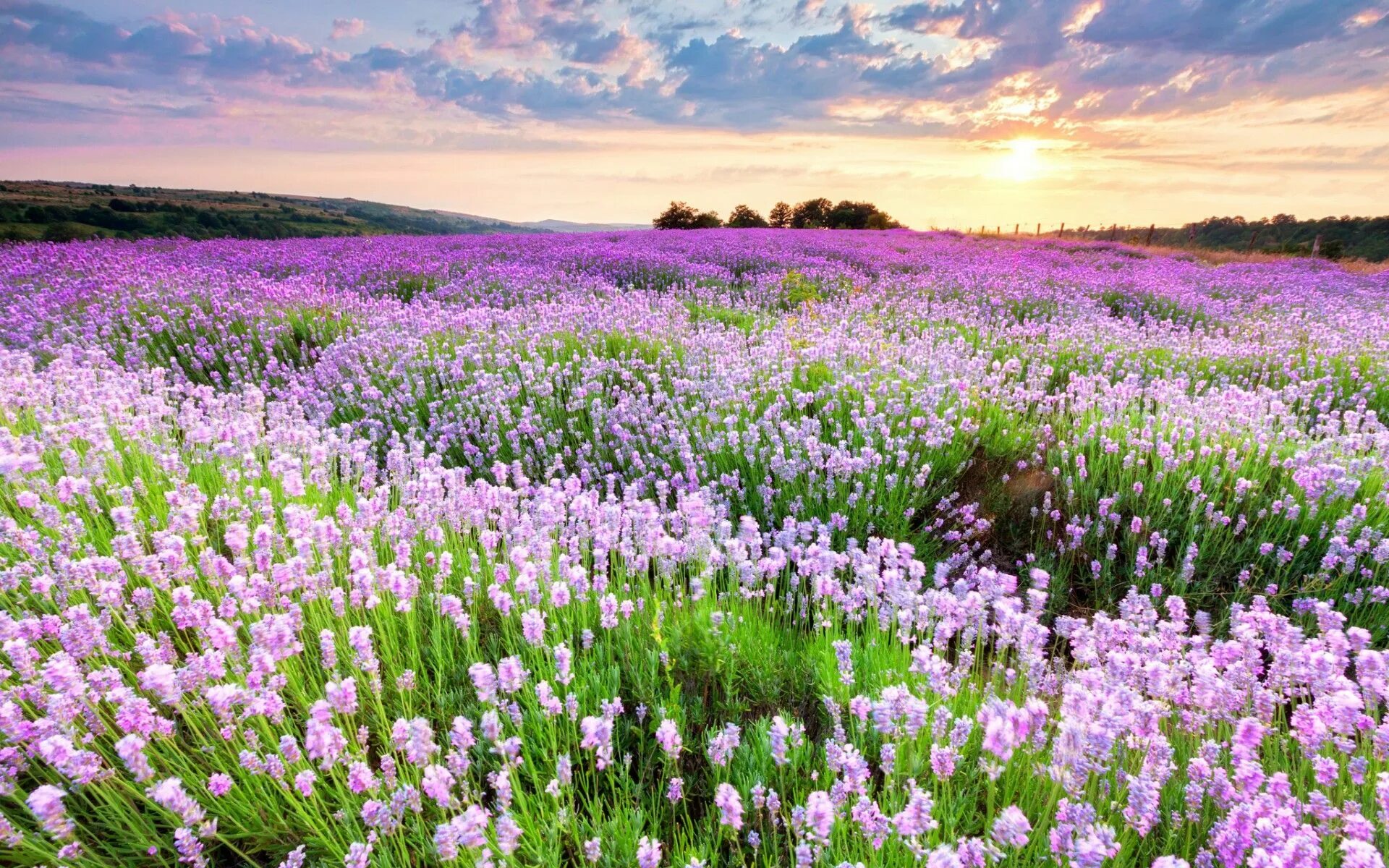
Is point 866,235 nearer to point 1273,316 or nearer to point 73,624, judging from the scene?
point 1273,316

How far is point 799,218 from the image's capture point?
37938 mm

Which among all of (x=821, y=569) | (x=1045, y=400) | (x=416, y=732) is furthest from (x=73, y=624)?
(x=1045, y=400)

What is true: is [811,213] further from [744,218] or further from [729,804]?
[729,804]

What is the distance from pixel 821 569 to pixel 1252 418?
4.00m

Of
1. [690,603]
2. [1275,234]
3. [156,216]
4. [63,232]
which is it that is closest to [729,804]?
[690,603]

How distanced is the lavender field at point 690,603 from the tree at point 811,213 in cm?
3130

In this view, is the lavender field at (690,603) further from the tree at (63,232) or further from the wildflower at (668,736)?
the tree at (63,232)

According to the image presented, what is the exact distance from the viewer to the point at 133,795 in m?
2.03

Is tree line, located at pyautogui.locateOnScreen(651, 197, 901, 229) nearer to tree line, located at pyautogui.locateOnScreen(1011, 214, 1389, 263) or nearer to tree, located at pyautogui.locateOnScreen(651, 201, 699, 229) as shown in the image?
tree, located at pyautogui.locateOnScreen(651, 201, 699, 229)

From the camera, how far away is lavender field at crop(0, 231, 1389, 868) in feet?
5.67

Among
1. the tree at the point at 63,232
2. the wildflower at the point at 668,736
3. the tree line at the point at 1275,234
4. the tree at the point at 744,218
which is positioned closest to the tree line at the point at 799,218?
the tree at the point at 744,218

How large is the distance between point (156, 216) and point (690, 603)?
46885 millimetres

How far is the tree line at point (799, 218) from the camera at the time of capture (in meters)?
34.9

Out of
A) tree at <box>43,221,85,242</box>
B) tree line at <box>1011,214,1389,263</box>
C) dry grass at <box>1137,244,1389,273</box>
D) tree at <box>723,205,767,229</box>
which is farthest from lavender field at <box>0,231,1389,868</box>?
tree line at <box>1011,214,1389,263</box>
